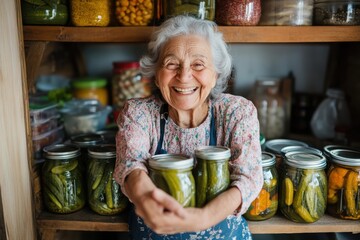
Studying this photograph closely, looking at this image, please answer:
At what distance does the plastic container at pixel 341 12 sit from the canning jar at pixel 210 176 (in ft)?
2.13

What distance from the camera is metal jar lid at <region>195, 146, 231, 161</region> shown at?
112 centimetres

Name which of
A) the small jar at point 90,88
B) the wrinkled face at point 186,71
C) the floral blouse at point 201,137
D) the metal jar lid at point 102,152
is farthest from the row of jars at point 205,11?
the small jar at point 90,88

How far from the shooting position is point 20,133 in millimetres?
1345

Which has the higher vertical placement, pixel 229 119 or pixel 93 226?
pixel 229 119

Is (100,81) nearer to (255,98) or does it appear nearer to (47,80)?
(47,80)

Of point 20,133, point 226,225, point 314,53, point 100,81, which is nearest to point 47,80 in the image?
point 100,81

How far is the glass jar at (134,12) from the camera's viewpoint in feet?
4.47

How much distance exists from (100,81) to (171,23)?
0.94m

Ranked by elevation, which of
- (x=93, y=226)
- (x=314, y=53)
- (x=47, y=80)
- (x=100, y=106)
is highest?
(x=314, y=53)

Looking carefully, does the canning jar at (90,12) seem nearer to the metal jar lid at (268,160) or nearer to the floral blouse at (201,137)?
the floral blouse at (201,137)

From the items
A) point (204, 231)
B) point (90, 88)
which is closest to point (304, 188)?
point (204, 231)

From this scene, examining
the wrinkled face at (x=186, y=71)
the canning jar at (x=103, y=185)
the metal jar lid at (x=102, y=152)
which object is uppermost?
the wrinkled face at (x=186, y=71)

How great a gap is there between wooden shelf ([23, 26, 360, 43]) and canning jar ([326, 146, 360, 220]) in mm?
427

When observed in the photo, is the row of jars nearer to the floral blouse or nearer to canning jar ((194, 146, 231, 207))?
the floral blouse
